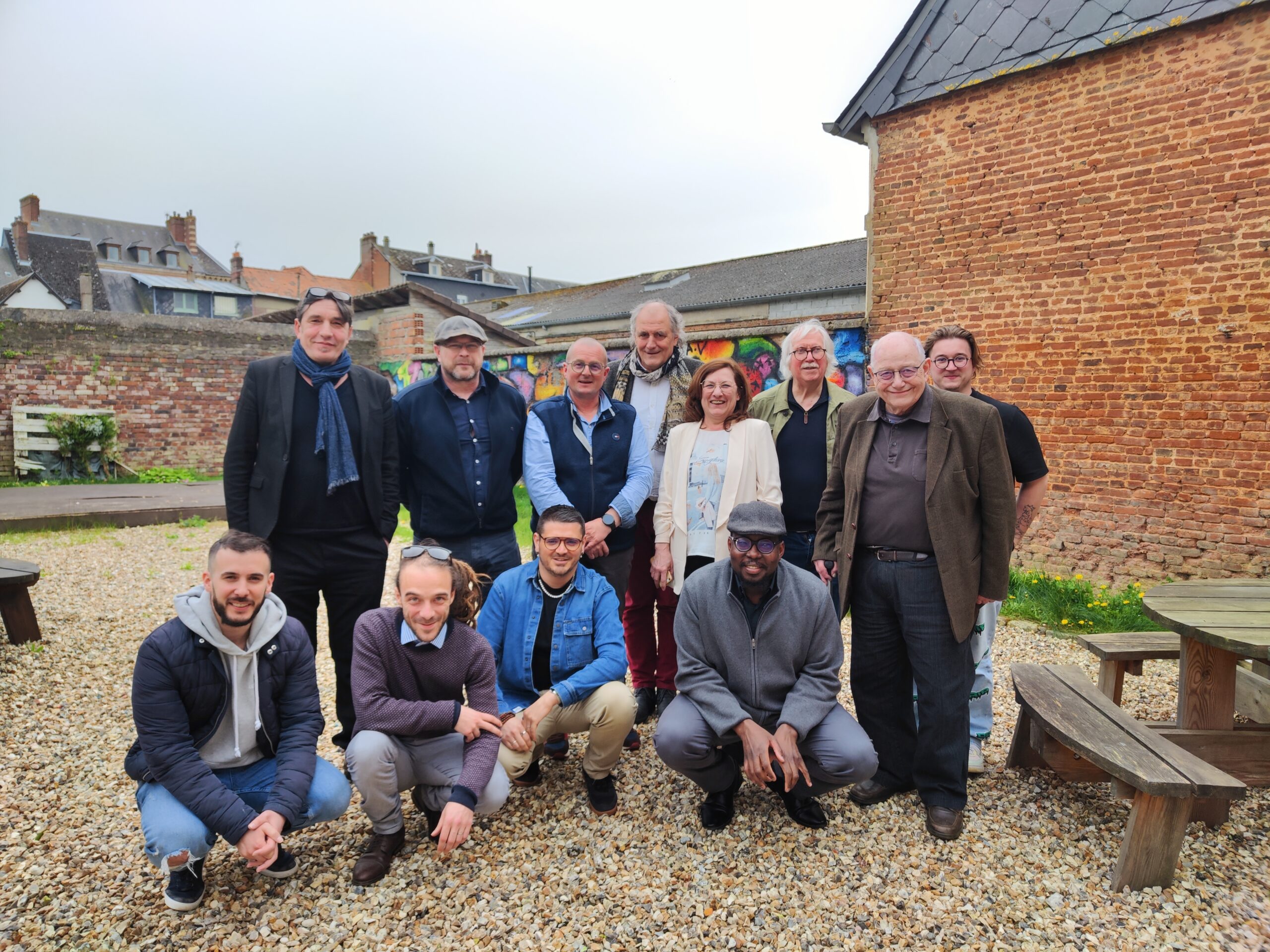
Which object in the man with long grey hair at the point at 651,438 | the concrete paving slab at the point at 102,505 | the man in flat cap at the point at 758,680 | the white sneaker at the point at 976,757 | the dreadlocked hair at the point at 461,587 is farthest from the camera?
the concrete paving slab at the point at 102,505

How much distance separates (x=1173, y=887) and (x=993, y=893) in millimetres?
643

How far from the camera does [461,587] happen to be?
289 cm

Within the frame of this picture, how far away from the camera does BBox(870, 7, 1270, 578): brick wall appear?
5559 millimetres

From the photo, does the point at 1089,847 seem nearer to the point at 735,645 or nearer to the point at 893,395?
the point at 735,645

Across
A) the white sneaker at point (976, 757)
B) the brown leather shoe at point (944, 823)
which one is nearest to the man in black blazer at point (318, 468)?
the brown leather shoe at point (944, 823)

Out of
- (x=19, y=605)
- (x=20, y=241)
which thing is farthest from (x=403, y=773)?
(x=20, y=241)

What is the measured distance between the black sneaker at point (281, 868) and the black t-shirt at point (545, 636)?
105 cm

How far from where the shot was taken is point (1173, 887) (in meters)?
2.61

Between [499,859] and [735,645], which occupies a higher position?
[735,645]

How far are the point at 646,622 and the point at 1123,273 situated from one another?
16.3 ft

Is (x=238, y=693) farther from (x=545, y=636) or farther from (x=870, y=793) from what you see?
(x=870, y=793)

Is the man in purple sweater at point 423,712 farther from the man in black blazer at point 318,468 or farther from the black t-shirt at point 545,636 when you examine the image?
the man in black blazer at point 318,468

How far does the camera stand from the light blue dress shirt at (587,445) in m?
3.52

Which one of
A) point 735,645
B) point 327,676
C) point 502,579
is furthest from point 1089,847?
point 327,676
